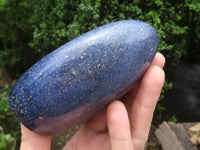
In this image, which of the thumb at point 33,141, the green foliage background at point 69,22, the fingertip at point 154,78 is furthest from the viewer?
the green foliage background at point 69,22

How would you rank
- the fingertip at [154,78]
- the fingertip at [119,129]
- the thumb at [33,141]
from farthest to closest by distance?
1. the thumb at [33,141]
2. the fingertip at [154,78]
3. the fingertip at [119,129]

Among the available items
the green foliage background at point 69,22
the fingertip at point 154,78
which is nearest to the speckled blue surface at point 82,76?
the fingertip at point 154,78

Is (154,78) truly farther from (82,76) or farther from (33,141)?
(33,141)

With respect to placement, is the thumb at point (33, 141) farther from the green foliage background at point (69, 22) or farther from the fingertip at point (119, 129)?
the green foliage background at point (69, 22)

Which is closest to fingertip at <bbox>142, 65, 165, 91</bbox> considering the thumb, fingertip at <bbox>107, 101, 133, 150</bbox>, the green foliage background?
fingertip at <bbox>107, 101, 133, 150</bbox>

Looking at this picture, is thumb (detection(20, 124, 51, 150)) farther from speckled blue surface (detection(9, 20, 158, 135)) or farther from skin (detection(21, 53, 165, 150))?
speckled blue surface (detection(9, 20, 158, 135))

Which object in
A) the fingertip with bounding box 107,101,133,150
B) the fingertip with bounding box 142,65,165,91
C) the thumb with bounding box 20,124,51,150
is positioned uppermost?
the fingertip with bounding box 142,65,165,91
